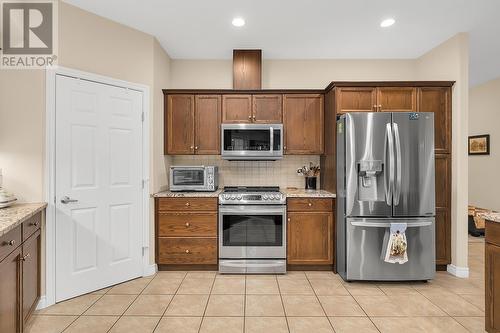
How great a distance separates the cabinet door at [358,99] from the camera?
131 inches

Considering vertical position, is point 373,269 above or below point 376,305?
above

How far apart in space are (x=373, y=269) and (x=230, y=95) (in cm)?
278

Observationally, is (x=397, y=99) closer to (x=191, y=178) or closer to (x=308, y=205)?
(x=308, y=205)

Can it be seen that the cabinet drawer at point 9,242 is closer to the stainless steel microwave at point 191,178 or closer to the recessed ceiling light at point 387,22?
the stainless steel microwave at point 191,178

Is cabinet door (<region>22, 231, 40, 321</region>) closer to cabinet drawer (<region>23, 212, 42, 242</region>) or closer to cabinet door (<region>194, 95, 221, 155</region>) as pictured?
cabinet drawer (<region>23, 212, 42, 242</region>)

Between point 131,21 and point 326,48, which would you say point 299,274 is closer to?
point 326,48

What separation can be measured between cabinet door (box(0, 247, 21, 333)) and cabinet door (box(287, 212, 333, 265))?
258cm

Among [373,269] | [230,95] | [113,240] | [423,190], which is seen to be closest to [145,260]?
[113,240]

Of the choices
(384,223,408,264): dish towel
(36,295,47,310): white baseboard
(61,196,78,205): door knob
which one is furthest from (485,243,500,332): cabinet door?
(36,295,47,310): white baseboard

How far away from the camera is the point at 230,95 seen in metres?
3.75

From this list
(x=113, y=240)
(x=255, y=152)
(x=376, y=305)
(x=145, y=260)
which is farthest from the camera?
(x=255, y=152)

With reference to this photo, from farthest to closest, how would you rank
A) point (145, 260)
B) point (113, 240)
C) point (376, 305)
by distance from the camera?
point (145, 260) → point (113, 240) → point (376, 305)

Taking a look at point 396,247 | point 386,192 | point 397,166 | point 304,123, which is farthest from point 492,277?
point 304,123

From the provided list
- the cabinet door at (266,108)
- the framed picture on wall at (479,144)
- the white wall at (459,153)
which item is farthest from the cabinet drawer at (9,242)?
the framed picture on wall at (479,144)
